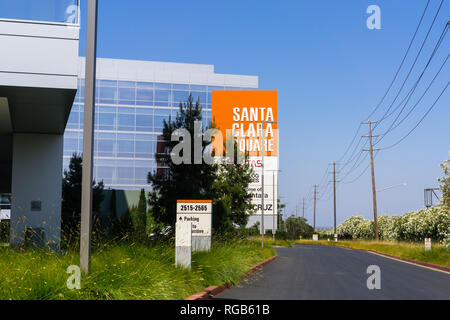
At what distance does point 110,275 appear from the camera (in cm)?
926

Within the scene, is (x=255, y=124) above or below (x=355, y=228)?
above

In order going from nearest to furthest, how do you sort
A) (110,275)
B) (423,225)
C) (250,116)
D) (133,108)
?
(110,275), (423,225), (250,116), (133,108)

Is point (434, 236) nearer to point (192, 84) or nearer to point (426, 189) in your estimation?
point (426, 189)

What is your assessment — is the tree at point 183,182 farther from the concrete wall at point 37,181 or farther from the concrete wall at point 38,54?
the concrete wall at point 38,54

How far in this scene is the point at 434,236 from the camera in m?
47.2

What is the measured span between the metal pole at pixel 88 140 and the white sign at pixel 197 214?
6.66 metres

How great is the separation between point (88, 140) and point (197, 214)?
6910 millimetres

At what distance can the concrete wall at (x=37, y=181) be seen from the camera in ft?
75.2

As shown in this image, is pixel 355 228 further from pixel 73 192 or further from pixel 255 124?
pixel 73 192

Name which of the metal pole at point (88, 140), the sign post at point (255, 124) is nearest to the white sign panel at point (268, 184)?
the sign post at point (255, 124)

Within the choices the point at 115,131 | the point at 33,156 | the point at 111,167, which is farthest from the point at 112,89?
the point at 33,156

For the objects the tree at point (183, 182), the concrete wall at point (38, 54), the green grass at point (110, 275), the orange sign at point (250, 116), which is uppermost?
the orange sign at point (250, 116)

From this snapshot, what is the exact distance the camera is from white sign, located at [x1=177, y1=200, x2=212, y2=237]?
1633 centimetres

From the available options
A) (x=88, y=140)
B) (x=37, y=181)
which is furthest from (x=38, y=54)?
(x=88, y=140)
